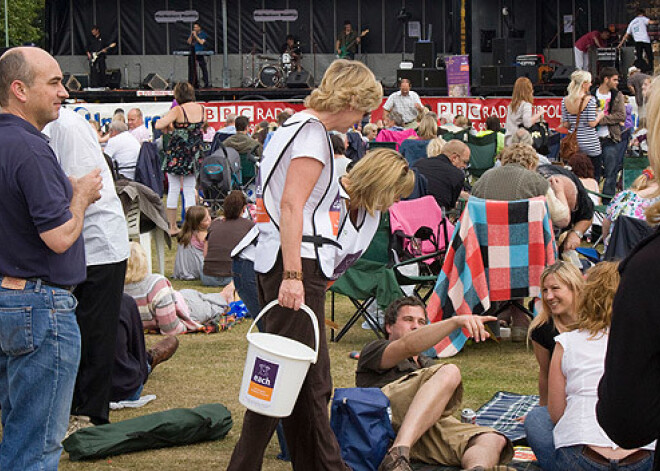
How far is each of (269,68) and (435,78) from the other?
18.8ft

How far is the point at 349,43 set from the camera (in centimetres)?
2914

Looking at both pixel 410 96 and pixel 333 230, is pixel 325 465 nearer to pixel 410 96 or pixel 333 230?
pixel 333 230

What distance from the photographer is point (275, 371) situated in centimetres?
353

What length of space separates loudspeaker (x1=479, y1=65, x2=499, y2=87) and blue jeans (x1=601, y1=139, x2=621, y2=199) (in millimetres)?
9949

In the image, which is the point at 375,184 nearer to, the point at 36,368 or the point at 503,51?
the point at 36,368

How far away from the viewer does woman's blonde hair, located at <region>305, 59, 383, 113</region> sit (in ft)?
12.3

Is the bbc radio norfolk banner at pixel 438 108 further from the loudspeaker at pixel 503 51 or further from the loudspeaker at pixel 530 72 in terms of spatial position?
the loudspeaker at pixel 503 51

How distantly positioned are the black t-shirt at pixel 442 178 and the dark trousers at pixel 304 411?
576 cm

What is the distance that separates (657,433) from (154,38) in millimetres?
30788

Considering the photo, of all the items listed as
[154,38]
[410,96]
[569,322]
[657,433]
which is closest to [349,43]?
[154,38]

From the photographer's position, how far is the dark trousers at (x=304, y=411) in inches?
145

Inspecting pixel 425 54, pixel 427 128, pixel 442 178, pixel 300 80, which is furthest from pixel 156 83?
pixel 442 178

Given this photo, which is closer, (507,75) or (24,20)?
(507,75)

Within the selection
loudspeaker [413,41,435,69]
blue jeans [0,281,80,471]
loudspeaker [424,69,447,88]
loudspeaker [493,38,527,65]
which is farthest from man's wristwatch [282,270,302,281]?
loudspeaker [493,38,527,65]
